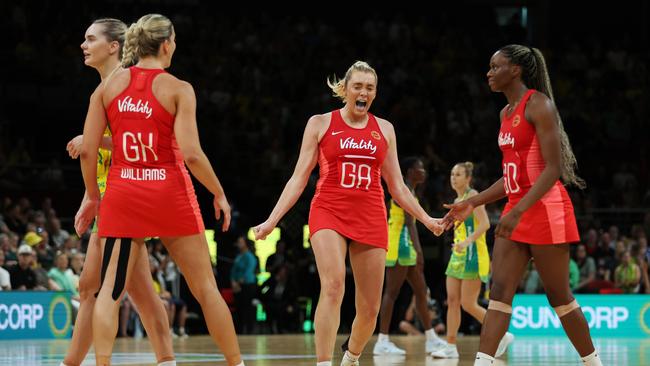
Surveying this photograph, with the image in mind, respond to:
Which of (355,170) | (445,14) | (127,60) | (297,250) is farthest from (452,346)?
(445,14)

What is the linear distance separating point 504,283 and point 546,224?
1.45 feet

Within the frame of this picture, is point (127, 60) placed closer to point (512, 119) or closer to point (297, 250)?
point (512, 119)

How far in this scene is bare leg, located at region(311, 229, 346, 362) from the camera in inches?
294

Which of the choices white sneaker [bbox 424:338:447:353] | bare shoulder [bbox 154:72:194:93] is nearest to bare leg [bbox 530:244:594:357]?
bare shoulder [bbox 154:72:194:93]

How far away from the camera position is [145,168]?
6.12 m

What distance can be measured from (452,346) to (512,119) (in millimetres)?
5718

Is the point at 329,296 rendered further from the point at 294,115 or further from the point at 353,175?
the point at 294,115

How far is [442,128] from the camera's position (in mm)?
24375

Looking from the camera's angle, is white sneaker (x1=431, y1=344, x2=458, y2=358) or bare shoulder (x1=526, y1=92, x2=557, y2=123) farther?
white sneaker (x1=431, y1=344, x2=458, y2=358)

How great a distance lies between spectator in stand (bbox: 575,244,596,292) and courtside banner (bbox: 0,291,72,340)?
354 inches

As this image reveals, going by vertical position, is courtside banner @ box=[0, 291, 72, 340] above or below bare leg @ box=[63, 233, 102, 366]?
below

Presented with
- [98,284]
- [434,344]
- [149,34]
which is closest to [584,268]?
[434,344]

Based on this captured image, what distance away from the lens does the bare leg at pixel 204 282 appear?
6.24 m

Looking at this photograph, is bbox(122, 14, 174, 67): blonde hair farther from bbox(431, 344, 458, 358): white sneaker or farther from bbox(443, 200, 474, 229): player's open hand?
bbox(431, 344, 458, 358): white sneaker
